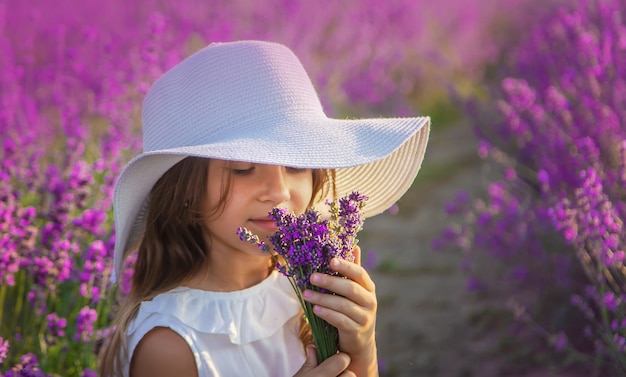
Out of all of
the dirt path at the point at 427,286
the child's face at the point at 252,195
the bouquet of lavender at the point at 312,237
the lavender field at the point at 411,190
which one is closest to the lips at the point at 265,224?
the child's face at the point at 252,195

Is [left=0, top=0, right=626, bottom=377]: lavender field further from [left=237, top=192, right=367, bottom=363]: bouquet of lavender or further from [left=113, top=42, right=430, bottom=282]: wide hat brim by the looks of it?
[left=237, top=192, right=367, bottom=363]: bouquet of lavender

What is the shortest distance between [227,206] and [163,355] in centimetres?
38

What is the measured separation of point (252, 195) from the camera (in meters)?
1.92

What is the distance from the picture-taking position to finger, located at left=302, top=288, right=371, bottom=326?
1658 mm

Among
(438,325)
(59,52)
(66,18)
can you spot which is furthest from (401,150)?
(66,18)

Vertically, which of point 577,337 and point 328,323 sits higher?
point 328,323

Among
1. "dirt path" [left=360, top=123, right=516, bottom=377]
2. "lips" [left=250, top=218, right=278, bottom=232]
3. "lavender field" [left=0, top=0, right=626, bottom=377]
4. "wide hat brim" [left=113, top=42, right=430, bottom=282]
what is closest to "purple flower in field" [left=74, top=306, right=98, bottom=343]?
"lavender field" [left=0, top=0, right=626, bottom=377]

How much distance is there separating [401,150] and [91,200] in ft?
4.04

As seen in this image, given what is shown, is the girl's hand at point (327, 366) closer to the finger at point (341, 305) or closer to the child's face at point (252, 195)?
the finger at point (341, 305)

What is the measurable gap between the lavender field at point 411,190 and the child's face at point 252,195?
0.41 m

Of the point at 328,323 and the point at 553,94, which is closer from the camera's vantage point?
the point at 328,323

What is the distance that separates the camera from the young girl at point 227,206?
190 cm

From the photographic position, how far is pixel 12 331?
92.5 inches

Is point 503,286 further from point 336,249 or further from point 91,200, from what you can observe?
point 336,249
